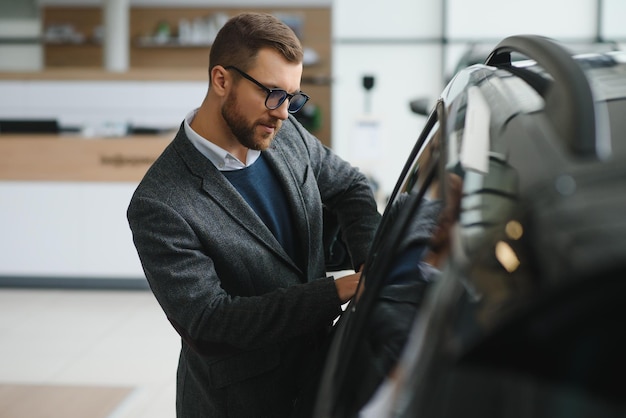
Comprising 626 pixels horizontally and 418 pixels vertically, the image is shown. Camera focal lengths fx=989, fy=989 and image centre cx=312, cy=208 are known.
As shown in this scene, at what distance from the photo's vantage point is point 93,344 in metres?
5.28

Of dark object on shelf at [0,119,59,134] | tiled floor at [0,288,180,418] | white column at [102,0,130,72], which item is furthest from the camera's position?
white column at [102,0,130,72]

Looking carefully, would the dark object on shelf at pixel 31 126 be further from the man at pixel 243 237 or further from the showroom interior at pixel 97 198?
the man at pixel 243 237

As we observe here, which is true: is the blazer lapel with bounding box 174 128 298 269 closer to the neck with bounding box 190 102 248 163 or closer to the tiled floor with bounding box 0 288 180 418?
the neck with bounding box 190 102 248 163

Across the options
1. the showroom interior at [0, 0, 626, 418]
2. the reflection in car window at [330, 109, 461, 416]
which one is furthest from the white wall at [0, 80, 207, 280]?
the reflection in car window at [330, 109, 461, 416]

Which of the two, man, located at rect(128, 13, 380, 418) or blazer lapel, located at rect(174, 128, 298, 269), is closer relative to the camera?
man, located at rect(128, 13, 380, 418)

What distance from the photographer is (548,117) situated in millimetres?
977

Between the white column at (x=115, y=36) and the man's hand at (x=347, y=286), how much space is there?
305 inches

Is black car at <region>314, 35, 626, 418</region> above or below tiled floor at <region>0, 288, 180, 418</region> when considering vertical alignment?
above

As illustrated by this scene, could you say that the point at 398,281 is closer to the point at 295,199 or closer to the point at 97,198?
the point at 295,199

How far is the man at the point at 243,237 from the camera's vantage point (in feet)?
6.20

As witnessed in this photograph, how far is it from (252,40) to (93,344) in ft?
11.6

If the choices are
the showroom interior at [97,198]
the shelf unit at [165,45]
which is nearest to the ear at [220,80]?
the showroom interior at [97,198]

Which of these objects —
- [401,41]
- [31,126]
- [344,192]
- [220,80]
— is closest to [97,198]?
[31,126]

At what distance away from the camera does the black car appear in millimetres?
715
